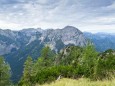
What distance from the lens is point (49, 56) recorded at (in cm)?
9806

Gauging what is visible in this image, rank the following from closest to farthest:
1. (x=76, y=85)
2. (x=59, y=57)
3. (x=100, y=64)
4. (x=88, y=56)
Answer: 1. (x=76, y=85)
2. (x=100, y=64)
3. (x=88, y=56)
4. (x=59, y=57)

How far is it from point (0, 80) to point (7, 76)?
3.13 meters

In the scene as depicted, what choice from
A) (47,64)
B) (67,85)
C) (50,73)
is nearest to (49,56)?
(47,64)

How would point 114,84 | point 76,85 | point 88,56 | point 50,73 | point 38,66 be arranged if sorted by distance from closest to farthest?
point 114,84 → point 76,85 → point 50,73 → point 88,56 → point 38,66

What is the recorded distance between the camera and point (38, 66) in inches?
3738

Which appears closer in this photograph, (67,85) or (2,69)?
(67,85)

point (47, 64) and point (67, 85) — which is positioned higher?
point (67, 85)

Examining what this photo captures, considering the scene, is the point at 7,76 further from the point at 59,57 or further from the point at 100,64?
the point at 100,64

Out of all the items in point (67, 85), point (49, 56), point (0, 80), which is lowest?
point (0, 80)

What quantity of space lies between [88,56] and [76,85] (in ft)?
237

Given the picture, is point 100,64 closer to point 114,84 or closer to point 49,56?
point 114,84

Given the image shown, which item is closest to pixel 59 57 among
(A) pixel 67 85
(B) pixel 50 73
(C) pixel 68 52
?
(C) pixel 68 52

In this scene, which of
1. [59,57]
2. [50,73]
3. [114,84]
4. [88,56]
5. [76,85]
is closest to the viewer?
[114,84]

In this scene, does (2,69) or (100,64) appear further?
(2,69)
